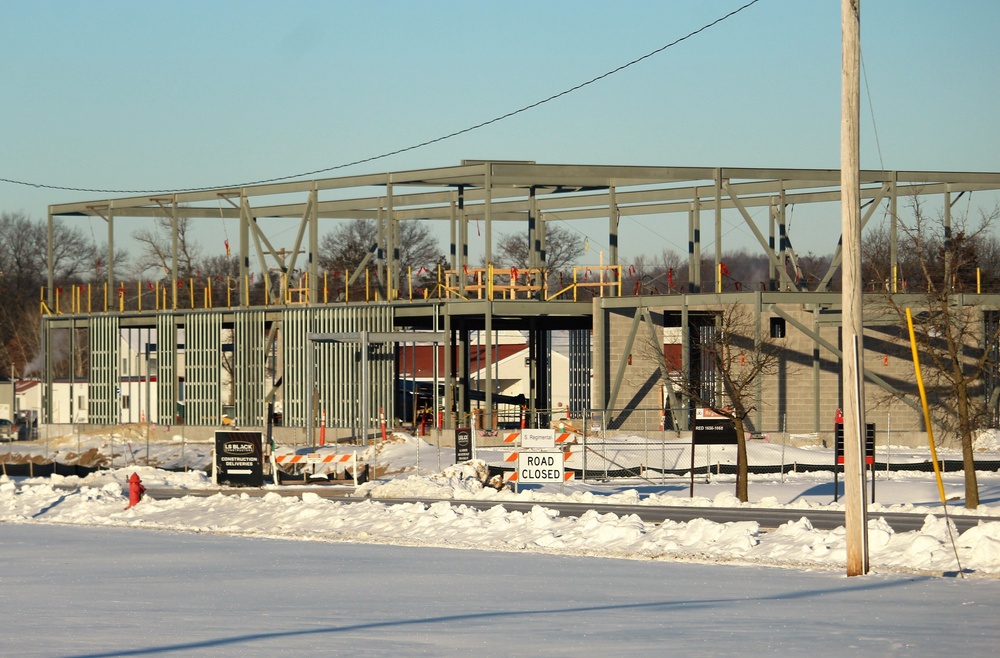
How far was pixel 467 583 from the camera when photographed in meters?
17.4

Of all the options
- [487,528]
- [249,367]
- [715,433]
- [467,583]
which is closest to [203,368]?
[249,367]

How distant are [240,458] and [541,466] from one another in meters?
9.42

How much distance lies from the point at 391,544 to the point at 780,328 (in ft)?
89.1

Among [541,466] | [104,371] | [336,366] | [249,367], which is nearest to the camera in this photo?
[541,466]

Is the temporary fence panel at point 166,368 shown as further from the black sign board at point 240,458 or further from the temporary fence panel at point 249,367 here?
the black sign board at point 240,458

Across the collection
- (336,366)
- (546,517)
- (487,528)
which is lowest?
(487,528)

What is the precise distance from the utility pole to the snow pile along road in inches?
47.0

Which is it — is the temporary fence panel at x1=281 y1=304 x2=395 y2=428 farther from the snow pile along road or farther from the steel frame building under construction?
the snow pile along road

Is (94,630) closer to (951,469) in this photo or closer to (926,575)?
(926,575)

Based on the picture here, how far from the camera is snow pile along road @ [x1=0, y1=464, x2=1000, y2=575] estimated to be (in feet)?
62.4

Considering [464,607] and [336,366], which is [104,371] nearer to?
[336,366]

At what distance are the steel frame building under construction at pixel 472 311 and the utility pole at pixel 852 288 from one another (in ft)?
82.7

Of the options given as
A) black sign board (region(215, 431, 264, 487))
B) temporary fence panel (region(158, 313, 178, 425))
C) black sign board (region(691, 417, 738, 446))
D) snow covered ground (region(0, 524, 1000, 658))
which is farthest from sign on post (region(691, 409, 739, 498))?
temporary fence panel (region(158, 313, 178, 425))

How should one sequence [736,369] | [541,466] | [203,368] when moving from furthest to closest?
[203,368], [736,369], [541,466]
